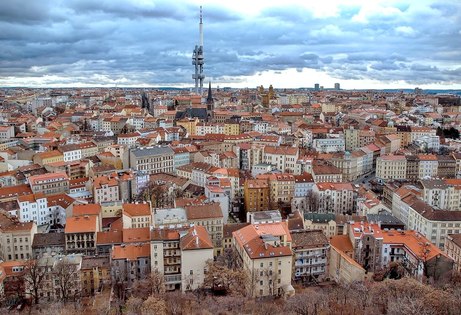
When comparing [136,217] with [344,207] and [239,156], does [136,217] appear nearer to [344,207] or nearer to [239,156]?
[344,207]

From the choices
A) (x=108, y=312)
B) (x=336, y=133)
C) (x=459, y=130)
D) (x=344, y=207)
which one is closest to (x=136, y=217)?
(x=108, y=312)

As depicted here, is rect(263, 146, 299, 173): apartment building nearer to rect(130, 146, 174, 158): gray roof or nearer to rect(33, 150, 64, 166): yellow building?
rect(130, 146, 174, 158): gray roof

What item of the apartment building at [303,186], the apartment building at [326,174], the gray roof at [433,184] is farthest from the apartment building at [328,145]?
the gray roof at [433,184]

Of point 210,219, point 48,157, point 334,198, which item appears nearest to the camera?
point 210,219

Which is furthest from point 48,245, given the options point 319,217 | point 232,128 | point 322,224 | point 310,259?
point 232,128

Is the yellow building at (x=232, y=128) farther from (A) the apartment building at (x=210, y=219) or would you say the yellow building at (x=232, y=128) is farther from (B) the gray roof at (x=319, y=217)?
(A) the apartment building at (x=210, y=219)

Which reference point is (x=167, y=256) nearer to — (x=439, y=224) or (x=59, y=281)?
(x=59, y=281)

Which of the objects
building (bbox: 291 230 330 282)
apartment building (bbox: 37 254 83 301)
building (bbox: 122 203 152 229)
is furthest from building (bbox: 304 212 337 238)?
apartment building (bbox: 37 254 83 301)
